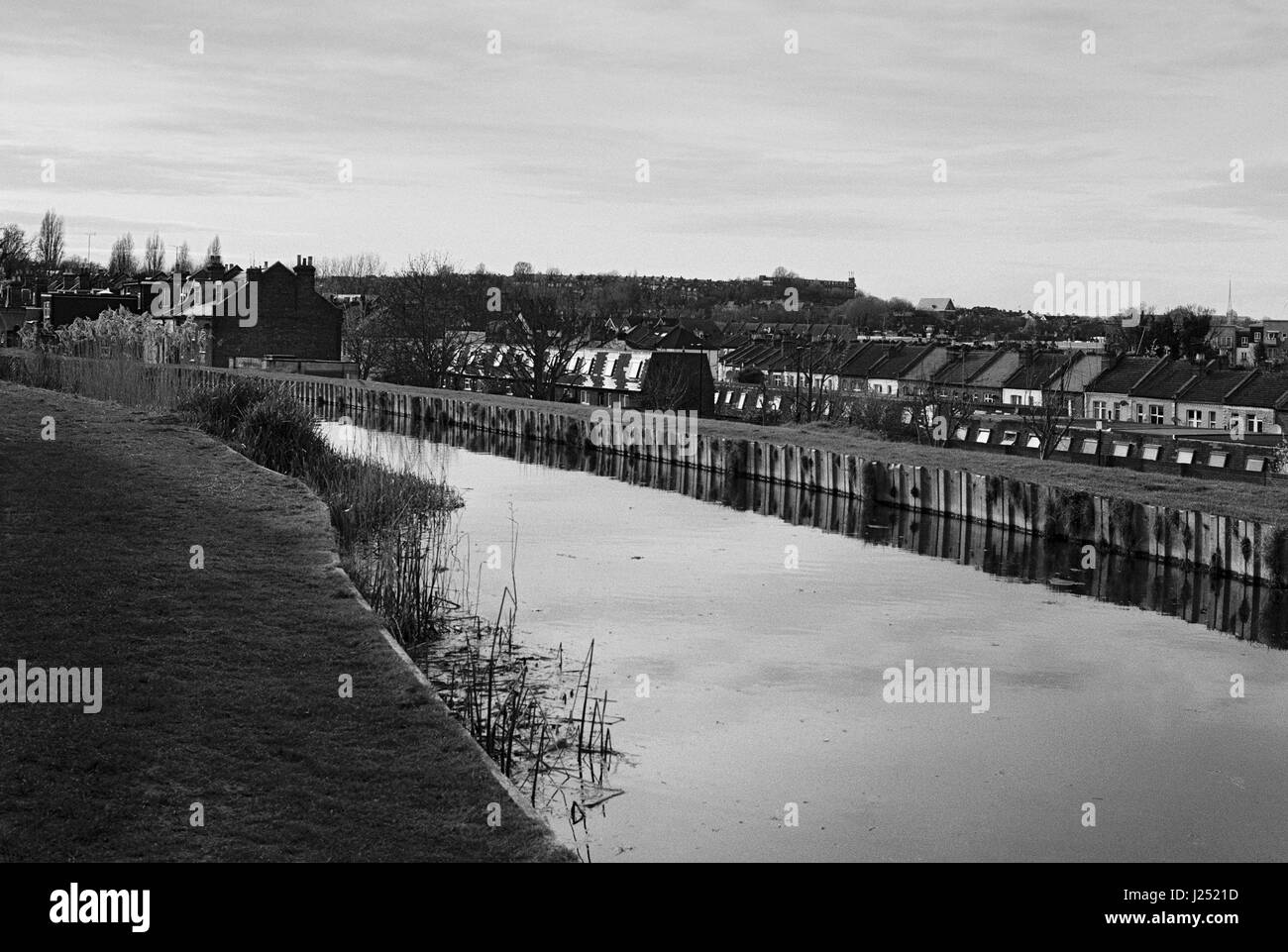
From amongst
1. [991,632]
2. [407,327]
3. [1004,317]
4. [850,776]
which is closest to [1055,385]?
[407,327]

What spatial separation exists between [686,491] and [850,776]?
16.8 m

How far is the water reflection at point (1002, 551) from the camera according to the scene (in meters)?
16.4

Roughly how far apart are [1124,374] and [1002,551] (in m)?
65.7

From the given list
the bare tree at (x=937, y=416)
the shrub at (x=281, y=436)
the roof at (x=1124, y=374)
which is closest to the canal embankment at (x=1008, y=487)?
the shrub at (x=281, y=436)

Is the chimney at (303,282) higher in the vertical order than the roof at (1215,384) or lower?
higher

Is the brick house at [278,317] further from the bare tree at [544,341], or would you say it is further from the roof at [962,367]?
the roof at [962,367]

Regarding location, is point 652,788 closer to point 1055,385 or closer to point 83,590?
point 83,590

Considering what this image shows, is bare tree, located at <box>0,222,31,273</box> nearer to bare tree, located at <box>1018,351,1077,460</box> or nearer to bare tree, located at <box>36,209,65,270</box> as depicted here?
bare tree, located at <box>36,209,65,270</box>

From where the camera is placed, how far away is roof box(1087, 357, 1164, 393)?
3176 inches

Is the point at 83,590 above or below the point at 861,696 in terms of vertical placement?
above

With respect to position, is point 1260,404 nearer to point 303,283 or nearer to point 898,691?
point 303,283

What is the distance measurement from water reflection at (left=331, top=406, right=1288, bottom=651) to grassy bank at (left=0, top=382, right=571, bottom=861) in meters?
9.41

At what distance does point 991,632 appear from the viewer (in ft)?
49.9

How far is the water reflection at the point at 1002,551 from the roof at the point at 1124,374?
5572 cm
